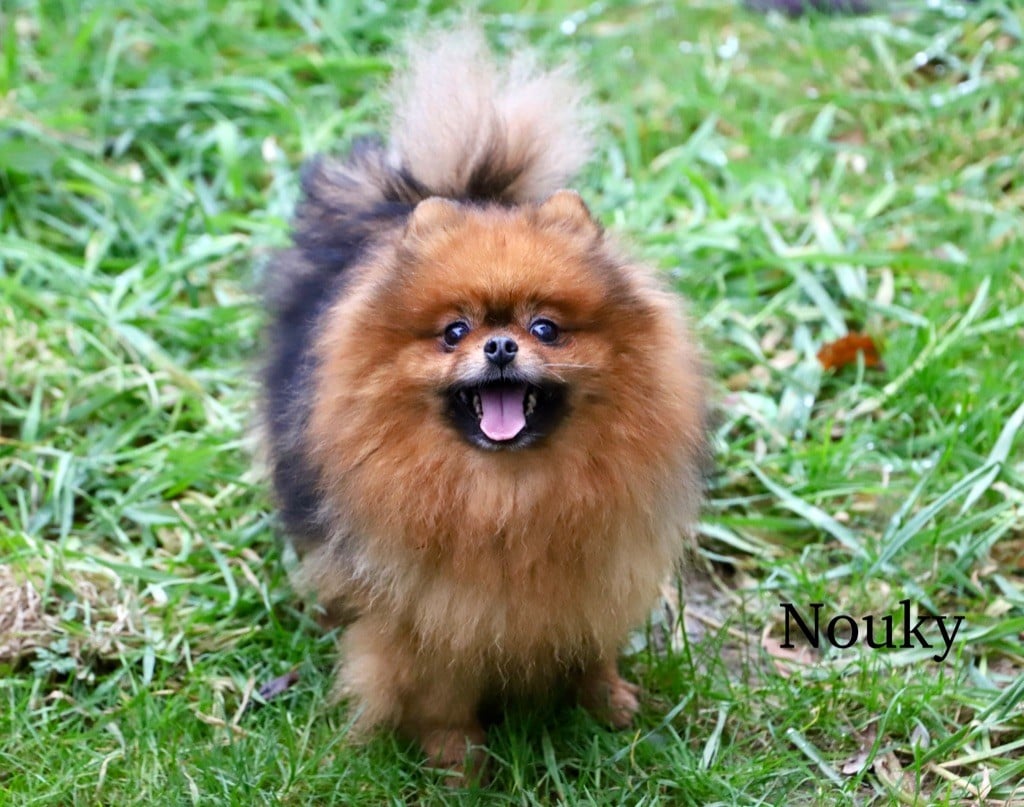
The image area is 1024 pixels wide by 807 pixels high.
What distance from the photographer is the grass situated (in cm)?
317

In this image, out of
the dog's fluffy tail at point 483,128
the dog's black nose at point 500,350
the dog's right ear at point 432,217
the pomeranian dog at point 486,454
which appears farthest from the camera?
the dog's fluffy tail at point 483,128

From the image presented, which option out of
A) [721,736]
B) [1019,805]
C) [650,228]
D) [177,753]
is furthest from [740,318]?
[177,753]

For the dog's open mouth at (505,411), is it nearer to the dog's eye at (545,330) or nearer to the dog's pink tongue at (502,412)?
the dog's pink tongue at (502,412)

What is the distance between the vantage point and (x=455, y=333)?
2748 millimetres

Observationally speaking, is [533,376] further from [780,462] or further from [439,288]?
[780,462]

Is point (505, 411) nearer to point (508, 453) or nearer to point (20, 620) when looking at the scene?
point (508, 453)

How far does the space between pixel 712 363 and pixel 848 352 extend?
1.07 meters

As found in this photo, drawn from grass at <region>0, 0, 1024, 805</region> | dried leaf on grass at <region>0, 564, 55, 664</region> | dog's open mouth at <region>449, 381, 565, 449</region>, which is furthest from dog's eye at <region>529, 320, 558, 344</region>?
dried leaf on grass at <region>0, 564, 55, 664</region>

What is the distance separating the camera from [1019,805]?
9.64 feet

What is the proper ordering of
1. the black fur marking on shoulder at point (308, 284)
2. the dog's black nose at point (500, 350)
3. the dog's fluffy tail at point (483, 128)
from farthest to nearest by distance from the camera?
the dog's fluffy tail at point (483, 128) < the black fur marking on shoulder at point (308, 284) < the dog's black nose at point (500, 350)

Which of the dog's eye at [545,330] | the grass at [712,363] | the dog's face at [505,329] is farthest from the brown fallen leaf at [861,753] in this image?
the dog's eye at [545,330]

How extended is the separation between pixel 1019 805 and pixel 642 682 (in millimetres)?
948

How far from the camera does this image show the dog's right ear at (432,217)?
2879 mm

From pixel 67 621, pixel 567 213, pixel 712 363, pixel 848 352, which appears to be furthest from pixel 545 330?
pixel 848 352
